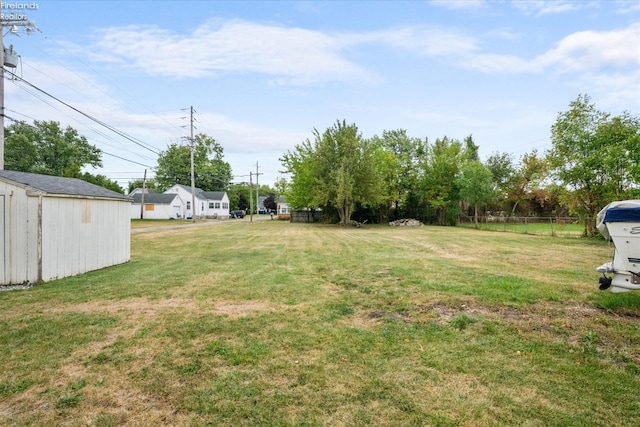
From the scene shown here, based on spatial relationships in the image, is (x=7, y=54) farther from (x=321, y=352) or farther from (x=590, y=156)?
(x=590, y=156)

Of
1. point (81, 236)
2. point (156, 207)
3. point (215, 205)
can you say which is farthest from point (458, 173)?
point (156, 207)

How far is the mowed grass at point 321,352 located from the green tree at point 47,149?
35254 millimetres

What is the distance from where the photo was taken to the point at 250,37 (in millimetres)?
13789

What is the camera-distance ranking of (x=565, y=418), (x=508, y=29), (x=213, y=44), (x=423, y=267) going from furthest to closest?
1. (x=213, y=44)
2. (x=508, y=29)
3. (x=423, y=267)
4. (x=565, y=418)

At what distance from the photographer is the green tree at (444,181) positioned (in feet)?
95.3

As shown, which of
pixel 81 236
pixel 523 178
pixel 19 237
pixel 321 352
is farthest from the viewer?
pixel 523 178

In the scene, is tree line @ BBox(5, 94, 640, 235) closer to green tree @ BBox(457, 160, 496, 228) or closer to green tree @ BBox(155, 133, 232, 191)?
green tree @ BBox(457, 160, 496, 228)

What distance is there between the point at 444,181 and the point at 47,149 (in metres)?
44.8

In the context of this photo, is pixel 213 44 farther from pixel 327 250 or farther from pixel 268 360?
pixel 268 360

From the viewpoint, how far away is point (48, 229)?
21.6 feet

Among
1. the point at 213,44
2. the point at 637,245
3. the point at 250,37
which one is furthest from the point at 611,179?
the point at 213,44

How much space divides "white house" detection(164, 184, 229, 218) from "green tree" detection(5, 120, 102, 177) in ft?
35.7

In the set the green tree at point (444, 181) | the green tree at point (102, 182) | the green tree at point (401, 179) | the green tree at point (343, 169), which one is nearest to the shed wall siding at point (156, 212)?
the green tree at point (102, 182)

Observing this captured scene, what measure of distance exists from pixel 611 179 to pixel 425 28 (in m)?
10.7
